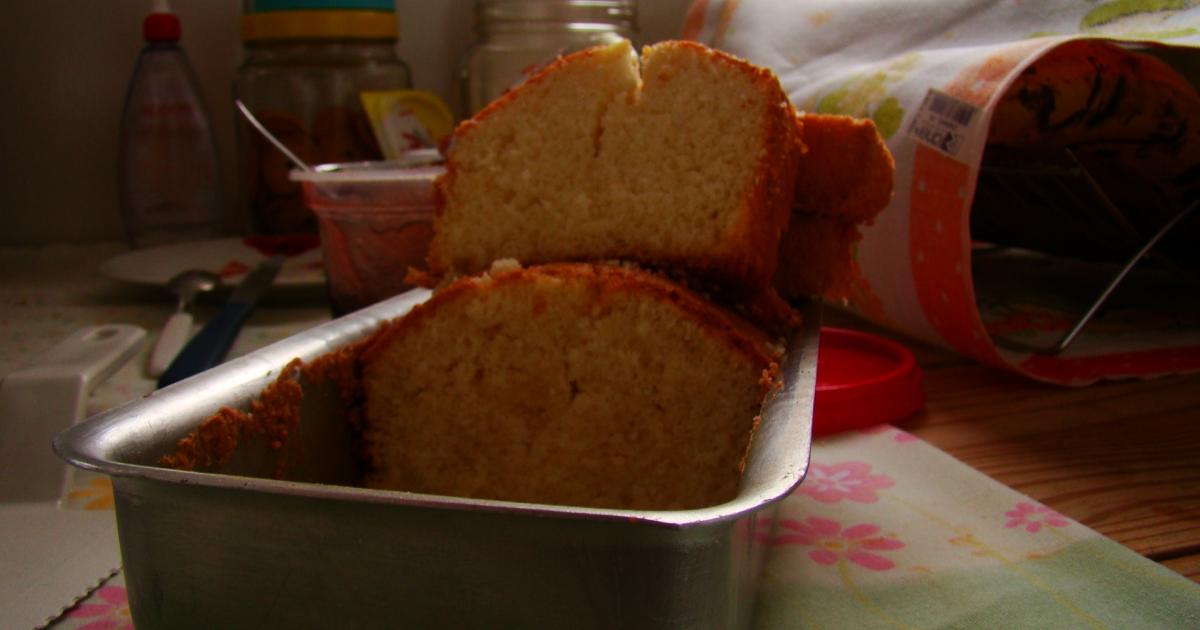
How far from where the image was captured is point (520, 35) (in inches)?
64.7

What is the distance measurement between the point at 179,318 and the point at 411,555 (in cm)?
82

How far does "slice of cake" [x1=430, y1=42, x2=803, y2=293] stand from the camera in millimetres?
629

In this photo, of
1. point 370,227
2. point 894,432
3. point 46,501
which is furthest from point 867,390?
point 46,501

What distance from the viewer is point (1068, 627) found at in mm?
531

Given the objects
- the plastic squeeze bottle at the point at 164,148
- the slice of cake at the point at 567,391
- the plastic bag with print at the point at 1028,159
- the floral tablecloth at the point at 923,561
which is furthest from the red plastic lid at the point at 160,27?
the slice of cake at the point at 567,391

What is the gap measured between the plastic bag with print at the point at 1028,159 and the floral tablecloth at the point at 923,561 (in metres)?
0.15

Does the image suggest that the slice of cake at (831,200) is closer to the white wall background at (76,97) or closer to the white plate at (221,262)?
the white plate at (221,262)

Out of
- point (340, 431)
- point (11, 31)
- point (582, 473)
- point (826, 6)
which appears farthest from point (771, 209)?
point (11, 31)

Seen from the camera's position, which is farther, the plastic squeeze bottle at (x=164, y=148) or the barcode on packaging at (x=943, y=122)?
the plastic squeeze bottle at (x=164, y=148)

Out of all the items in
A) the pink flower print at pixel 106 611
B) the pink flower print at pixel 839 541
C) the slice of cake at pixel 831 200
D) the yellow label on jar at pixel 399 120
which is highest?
the slice of cake at pixel 831 200

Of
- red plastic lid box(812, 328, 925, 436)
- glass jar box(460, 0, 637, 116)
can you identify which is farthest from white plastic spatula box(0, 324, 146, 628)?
glass jar box(460, 0, 637, 116)

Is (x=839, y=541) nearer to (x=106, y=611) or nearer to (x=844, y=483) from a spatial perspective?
(x=844, y=483)

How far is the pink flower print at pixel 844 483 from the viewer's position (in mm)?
714

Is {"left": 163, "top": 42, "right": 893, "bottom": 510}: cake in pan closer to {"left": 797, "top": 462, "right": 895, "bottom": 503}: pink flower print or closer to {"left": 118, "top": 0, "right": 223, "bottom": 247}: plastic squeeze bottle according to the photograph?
{"left": 797, "top": 462, "right": 895, "bottom": 503}: pink flower print
